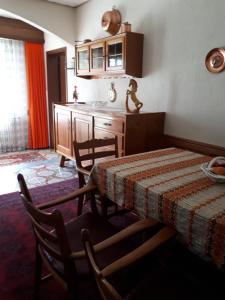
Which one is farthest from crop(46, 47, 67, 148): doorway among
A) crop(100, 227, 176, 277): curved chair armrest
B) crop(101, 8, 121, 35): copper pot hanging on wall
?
crop(100, 227, 176, 277): curved chair armrest

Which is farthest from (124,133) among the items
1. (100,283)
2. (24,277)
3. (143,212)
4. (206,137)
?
(100,283)

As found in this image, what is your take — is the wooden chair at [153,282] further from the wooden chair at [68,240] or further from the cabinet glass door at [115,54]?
the cabinet glass door at [115,54]

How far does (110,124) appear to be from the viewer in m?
2.72

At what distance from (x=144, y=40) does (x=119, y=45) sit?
299 millimetres

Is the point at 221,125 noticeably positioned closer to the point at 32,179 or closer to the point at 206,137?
the point at 206,137

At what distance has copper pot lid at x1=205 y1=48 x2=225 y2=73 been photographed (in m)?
2.12

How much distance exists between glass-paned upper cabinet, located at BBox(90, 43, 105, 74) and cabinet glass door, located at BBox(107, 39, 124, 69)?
11 cm

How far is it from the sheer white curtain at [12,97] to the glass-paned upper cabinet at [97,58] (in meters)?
1.98

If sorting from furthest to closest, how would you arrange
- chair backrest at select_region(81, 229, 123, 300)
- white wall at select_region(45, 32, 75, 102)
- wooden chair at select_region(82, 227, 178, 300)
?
white wall at select_region(45, 32, 75, 102)
wooden chair at select_region(82, 227, 178, 300)
chair backrest at select_region(81, 229, 123, 300)

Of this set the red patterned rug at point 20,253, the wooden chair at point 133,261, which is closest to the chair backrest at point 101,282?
the wooden chair at point 133,261

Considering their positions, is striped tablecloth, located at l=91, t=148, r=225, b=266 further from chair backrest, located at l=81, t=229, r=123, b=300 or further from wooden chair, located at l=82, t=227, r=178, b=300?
chair backrest, located at l=81, t=229, r=123, b=300

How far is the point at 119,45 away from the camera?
2.83 m

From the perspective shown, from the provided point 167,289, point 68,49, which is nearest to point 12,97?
point 68,49

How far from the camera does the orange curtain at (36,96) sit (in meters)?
4.65
